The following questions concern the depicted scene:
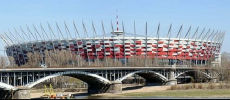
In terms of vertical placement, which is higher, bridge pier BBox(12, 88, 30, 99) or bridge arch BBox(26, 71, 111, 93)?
bridge arch BBox(26, 71, 111, 93)

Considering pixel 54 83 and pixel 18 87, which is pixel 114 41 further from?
pixel 18 87

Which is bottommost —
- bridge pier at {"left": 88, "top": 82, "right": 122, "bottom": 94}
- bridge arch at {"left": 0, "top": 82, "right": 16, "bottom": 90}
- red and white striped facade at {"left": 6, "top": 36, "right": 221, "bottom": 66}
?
bridge pier at {"left": 88, "top": 82, "right": 122, "bottom": 94}

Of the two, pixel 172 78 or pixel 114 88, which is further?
pixel 172 78

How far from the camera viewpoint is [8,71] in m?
75.9

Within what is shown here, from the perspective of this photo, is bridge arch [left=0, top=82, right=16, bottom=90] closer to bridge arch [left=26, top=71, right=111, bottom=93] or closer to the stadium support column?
bridge arch [left=26, top=71, right=111, bottom=93]

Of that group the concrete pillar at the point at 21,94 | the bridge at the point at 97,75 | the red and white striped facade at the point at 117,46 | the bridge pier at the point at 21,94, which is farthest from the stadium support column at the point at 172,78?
the red and white striped facade at the point at 117,46

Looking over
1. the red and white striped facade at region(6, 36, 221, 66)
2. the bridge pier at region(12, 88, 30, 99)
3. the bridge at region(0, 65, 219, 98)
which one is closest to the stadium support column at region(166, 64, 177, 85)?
the bridge at region(0, 65, 219, 98)

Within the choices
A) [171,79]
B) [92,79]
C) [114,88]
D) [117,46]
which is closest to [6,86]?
[92,79]

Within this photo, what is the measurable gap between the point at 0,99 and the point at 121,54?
11547 cm

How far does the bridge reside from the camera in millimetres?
77500

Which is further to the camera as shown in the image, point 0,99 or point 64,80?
point 64,80

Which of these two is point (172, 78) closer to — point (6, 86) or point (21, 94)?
point (21, 94)

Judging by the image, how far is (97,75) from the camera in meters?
97.8

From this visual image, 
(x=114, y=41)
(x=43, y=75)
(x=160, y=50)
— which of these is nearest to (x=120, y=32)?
(x=114, y=41)
